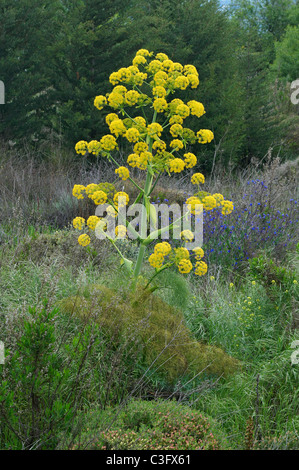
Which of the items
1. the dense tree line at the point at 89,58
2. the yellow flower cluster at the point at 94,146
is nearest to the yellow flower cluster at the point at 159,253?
the yellow flower cluster at the point at 94,146

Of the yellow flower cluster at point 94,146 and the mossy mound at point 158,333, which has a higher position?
the yellow flower cluster at point 94,146

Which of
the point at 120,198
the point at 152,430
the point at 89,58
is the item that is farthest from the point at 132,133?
the point at 89,58

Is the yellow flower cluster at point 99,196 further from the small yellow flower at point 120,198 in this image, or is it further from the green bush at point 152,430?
the green bush at point 152,430

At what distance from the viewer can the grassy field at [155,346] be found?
2502mm

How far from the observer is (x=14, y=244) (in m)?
5.68

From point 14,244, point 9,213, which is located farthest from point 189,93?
point 14,244

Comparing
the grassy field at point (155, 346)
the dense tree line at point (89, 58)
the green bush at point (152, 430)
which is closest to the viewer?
the green bush at point (152, 430)

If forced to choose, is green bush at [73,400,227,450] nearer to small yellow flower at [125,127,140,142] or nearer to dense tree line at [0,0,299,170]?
small yellow flower at [125,127,140,142]

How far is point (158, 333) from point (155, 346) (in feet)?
0.34

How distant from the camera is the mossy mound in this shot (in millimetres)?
3387

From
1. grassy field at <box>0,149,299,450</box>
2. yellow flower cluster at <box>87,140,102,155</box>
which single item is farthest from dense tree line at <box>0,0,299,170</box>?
yellow flower cluster at <box>87,140,102,155</box>

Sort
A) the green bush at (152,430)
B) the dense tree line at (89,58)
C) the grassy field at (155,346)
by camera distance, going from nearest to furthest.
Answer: the green bush at (152,430), the grassy field at (155,346), the dense tree line at (89,58)

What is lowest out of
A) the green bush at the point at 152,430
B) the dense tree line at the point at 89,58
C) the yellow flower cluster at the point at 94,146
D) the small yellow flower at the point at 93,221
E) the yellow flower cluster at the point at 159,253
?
the green bush at the point at 152,430

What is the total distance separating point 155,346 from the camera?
3.45m
